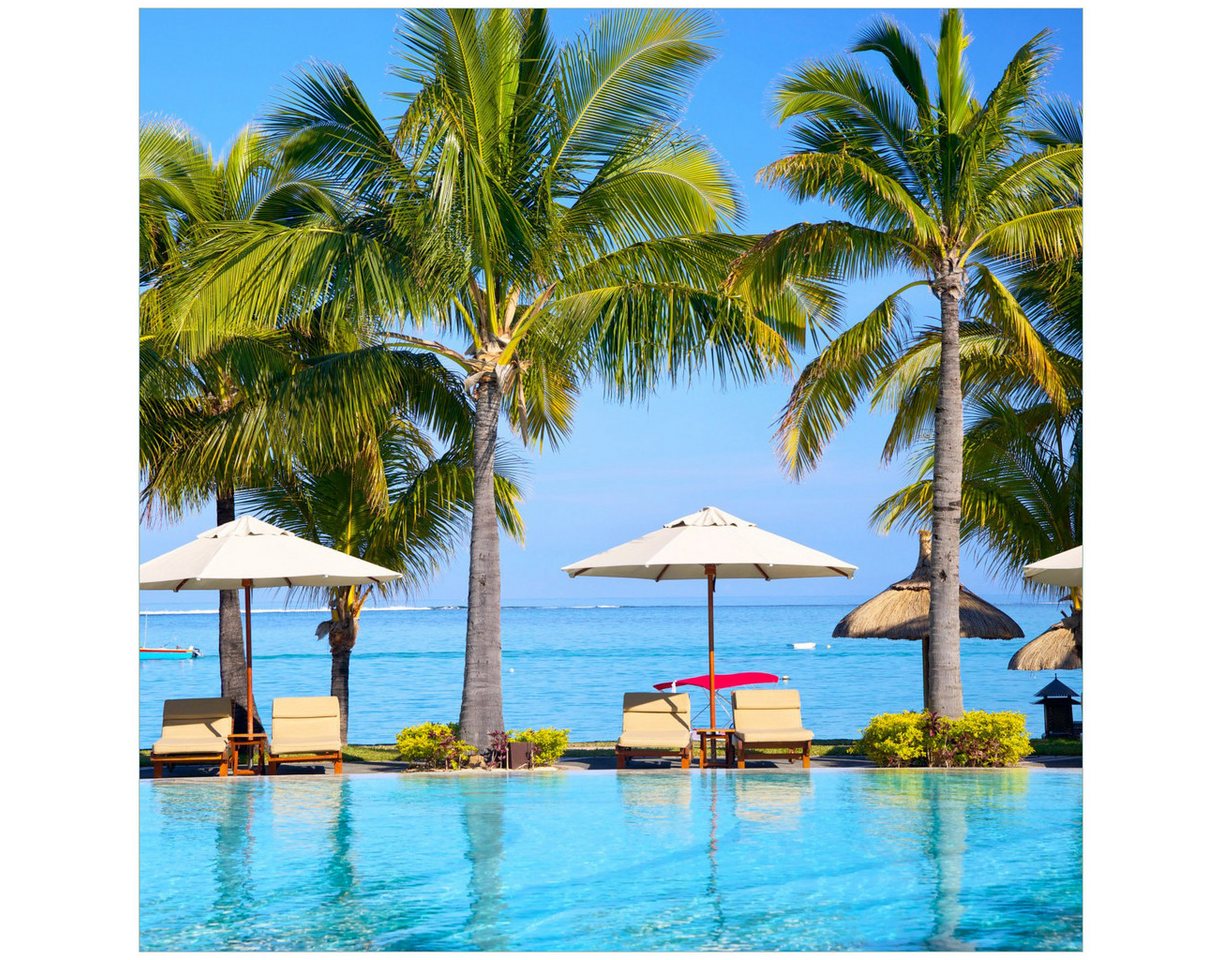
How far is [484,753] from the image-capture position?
1238cm

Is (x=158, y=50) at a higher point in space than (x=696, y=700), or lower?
higher

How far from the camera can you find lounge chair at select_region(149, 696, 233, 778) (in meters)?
12.2

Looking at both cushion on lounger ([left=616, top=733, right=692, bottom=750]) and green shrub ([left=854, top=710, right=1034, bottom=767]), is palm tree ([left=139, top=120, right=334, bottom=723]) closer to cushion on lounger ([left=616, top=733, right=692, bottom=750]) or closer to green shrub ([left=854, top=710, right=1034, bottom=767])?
cushion on lounger ([left=616, top=733, right=692, bottom=750])

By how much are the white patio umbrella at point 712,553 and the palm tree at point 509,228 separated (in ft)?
4.29

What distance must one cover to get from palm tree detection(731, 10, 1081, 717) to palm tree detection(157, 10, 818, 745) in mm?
896

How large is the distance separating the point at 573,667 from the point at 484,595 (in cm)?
4386

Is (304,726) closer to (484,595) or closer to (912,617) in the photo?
(484,595)

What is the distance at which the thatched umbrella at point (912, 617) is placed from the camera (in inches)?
591

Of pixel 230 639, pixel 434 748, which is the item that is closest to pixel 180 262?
pixel 230 639

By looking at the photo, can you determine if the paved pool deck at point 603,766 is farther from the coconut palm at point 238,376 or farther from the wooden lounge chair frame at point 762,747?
the coconut palm at point 238,376
